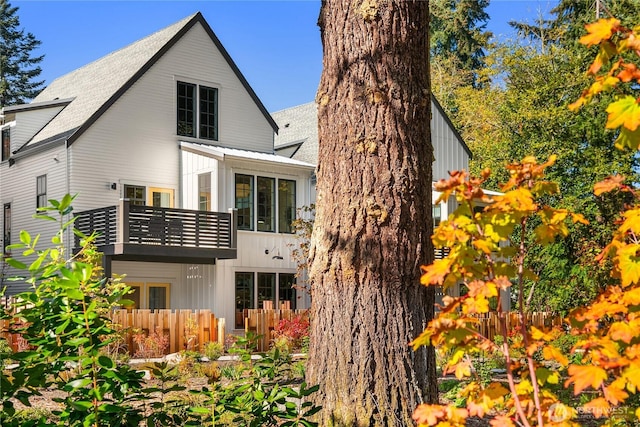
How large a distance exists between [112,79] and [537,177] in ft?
79.4

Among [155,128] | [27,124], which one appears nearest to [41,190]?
[27,124]

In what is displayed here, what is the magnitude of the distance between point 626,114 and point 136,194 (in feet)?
75.1

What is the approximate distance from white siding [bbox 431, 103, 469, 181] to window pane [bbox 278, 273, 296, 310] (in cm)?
787

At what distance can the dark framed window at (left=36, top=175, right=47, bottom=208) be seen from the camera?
998 inches

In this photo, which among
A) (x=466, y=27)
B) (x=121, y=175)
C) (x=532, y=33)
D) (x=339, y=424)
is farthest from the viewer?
(x=466, y=27)

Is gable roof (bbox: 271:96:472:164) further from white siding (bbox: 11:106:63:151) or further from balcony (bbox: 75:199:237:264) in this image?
white siding (bbox: 11:106:63:151)

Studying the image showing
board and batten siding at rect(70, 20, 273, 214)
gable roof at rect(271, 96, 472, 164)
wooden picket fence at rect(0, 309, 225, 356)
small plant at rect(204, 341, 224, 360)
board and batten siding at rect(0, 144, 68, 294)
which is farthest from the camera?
gable roof at rect(271, 96, 472, 164)

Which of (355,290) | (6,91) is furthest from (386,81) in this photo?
(6,91)

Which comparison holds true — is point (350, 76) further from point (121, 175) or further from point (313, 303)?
point (121, 175)

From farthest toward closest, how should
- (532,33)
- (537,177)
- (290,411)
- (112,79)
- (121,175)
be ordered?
(532,33) < (112,79) < (121,175) < (290,411) < (537,177)

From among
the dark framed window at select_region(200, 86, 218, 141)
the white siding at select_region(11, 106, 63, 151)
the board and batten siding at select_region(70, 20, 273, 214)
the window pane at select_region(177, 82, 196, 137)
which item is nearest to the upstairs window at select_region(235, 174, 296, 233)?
the board and batten siding at select_region(70, 20, 273, 214)

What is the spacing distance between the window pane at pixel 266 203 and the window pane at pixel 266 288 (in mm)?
1558

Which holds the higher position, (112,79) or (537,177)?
(112,79)

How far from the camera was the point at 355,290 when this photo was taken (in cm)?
538
